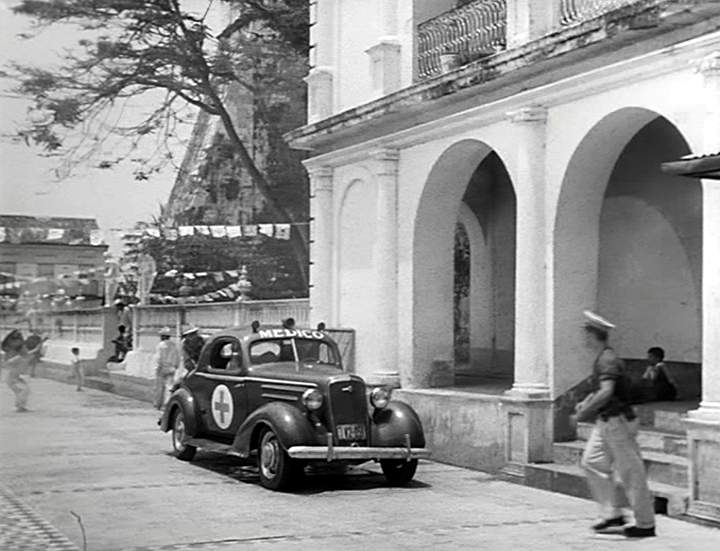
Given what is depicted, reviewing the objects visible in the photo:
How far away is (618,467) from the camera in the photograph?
7.64 meters

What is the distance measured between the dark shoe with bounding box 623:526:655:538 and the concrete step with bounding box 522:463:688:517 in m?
1.22

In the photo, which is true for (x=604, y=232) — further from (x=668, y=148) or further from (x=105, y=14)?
(x=105, y=14)

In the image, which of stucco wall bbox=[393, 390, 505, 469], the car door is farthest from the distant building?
stucco wall bbox=[393, 390, 505, 469]

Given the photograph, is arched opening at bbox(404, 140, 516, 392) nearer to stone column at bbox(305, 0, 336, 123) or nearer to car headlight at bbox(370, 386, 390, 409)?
stone column at bbox(305, 0, 336, 123)

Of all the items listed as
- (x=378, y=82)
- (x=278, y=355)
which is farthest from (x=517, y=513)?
(x=378, y=82)

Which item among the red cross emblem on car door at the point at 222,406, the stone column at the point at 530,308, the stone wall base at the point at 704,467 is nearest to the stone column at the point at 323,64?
the stone column at the point at 530,308

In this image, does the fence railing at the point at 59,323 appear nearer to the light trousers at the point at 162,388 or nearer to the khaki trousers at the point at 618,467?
the khaki trousers at the point at 618,467

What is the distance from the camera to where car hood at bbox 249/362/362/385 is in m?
10.7

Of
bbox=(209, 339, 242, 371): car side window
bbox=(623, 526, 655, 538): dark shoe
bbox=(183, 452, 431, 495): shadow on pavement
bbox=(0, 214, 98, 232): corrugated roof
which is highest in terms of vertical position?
bbox=(0, 214, 98, 232): corrugated roof

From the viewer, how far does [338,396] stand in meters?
10.6

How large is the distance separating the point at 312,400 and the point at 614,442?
350 centimetres

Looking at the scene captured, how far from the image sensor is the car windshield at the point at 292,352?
11.6 m

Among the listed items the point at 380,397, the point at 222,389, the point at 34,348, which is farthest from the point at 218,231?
the point at 34,348

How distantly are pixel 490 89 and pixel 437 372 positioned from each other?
375 cm
